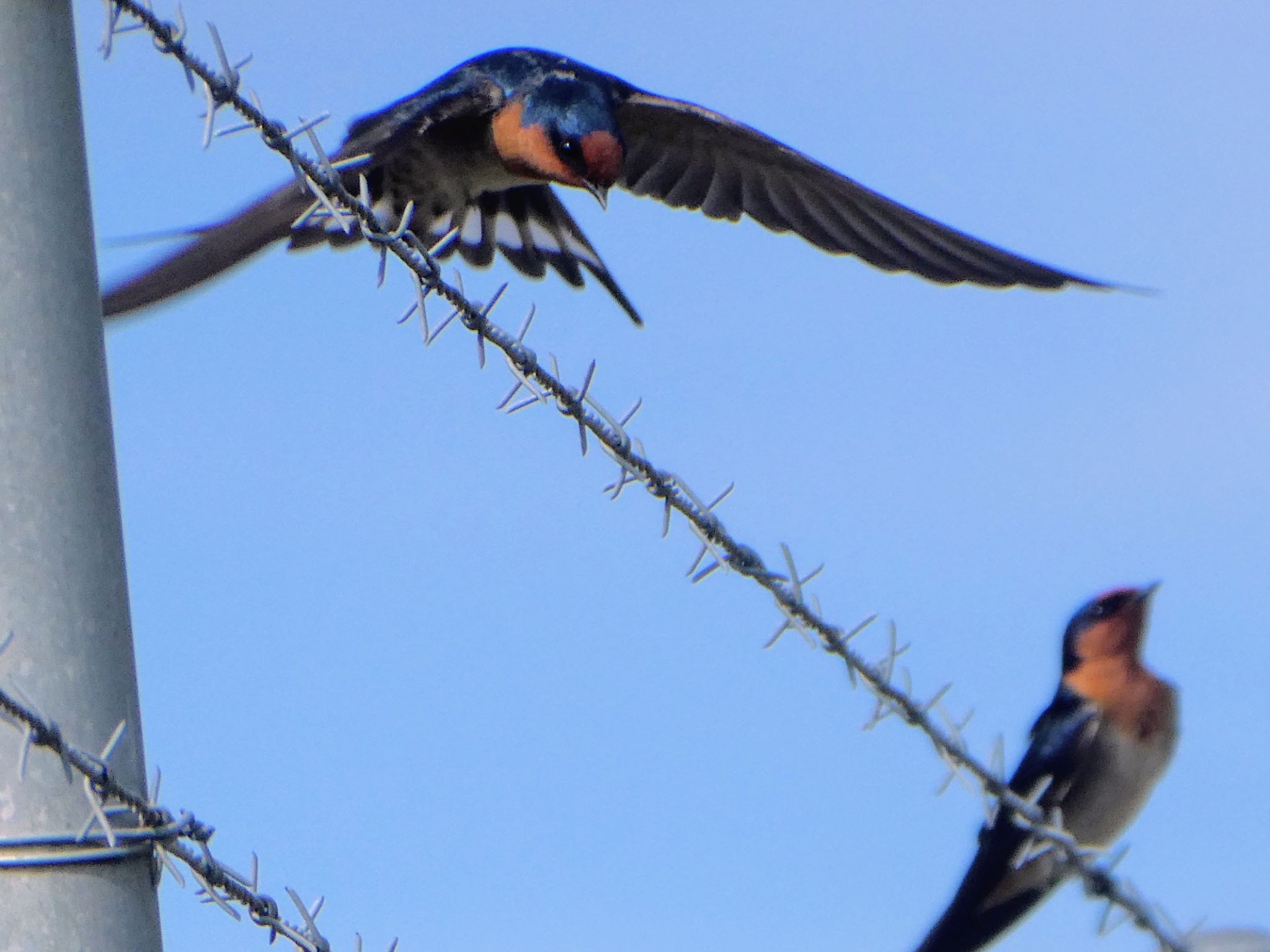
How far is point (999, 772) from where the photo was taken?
4.36ft

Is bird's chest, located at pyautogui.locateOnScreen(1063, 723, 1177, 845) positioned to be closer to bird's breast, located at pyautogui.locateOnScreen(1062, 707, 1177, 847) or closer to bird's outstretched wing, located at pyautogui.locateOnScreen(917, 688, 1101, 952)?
bird's breast, located at pyautogui.locateOnScreen(1062, 707, 1177, 847)

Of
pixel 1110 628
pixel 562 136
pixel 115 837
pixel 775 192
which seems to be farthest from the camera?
pixel 775 192

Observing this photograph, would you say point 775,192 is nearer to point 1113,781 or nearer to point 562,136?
point 562,136

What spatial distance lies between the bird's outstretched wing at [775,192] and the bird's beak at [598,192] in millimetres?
388

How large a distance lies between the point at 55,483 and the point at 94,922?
32 cm

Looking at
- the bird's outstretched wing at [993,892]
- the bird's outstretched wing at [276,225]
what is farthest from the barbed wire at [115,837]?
the bird's outstretched wing at [993,892]

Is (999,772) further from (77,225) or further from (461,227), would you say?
(461,227)

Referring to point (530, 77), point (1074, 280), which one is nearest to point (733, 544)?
point (1074, 280)

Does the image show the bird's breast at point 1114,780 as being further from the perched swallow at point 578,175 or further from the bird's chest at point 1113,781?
the perched swallow at point 578,175

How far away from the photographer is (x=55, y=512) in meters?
1.31

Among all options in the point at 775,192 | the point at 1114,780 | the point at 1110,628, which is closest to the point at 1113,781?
the point at 1114,780

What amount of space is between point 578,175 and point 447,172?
308 mm

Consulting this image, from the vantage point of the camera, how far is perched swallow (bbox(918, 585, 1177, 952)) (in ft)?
9.20

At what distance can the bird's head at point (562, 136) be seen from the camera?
12.2ft
